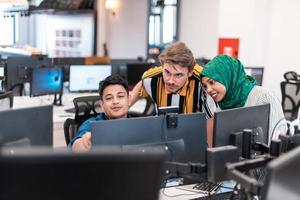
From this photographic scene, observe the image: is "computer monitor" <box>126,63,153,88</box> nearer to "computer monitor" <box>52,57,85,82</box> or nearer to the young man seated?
"computer monitor" <box>52,57,85,82</box>

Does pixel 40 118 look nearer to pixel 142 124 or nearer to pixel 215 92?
pixel 142 124

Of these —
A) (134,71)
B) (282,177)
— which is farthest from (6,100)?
(134,71)

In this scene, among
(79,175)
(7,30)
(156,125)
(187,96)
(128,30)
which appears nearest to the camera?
(79,175)

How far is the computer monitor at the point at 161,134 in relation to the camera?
1669mm

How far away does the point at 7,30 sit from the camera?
3.52m

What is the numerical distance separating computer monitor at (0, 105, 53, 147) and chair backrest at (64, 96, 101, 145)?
1309 millimetres

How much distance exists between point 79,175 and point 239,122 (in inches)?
40.1

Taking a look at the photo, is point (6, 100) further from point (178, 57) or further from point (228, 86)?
point (228, 86)

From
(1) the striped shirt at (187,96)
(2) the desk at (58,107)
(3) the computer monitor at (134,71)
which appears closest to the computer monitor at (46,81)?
(2) the desk at (58,107)

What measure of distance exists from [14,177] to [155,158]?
303 millimetres

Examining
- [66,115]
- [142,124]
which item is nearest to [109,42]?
[66,115]

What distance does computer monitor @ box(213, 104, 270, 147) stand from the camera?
1.77 meters

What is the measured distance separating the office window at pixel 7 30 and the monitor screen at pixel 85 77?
1.47 meters

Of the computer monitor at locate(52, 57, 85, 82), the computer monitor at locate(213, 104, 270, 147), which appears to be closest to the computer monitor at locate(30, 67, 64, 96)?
the computer monitor at locate(52, 57, 85, 82)
